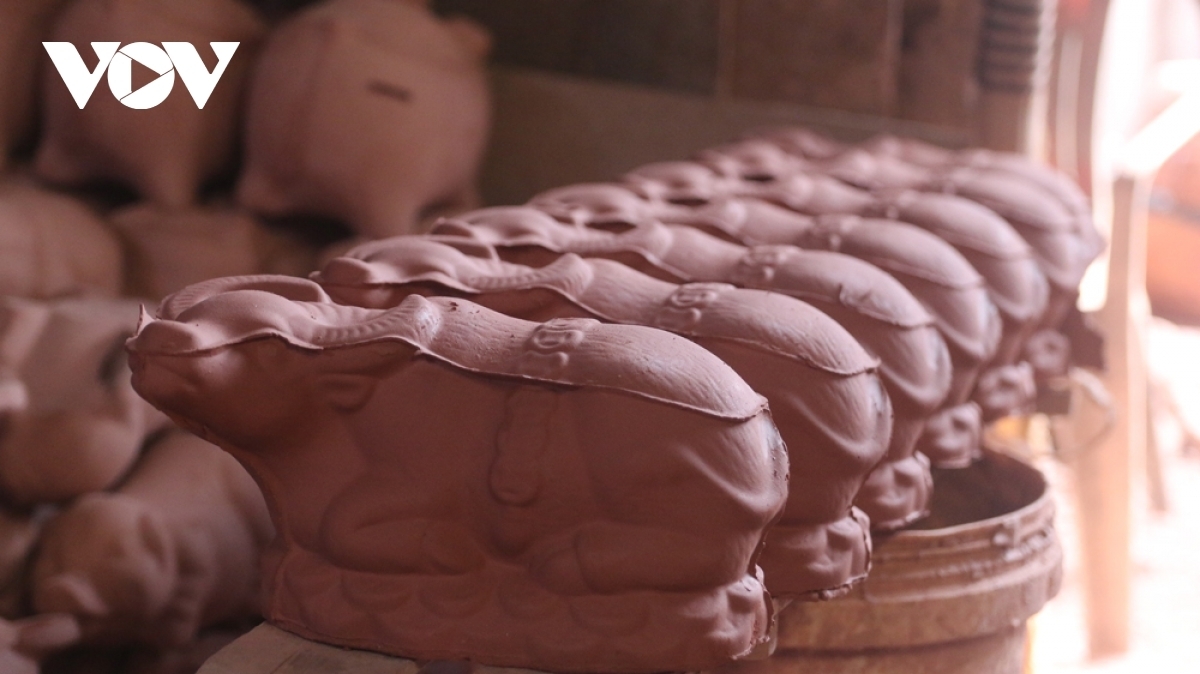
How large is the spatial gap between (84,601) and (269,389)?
18.1 inches

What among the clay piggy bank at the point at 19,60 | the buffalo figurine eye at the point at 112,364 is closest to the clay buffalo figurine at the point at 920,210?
the buffalo figurine eye at the point at 112,364

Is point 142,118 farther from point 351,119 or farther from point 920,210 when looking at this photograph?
point 920,210

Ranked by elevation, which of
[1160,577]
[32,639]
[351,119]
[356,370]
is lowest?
[1160,577]

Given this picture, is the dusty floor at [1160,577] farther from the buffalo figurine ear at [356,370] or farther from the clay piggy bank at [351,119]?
the buffalo figurine ear at [356,370]

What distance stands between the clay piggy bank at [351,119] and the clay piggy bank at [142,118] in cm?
7

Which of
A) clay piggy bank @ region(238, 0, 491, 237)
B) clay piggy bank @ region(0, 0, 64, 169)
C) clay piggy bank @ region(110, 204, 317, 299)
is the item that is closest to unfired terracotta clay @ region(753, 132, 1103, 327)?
clay piggy bank @ region(238, 0, 491, 237)

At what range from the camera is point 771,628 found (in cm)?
83

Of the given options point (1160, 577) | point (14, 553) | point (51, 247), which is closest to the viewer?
point (14, 553)

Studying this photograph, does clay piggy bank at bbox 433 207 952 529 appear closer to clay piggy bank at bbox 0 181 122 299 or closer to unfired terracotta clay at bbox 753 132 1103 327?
unfired terracotta clay at bbox 753 132 1103 327

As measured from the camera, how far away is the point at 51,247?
66.3 inches

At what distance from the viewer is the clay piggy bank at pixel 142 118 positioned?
175 centimetres

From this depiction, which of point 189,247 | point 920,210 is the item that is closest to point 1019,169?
point 920,210

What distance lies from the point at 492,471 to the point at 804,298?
0.38 m

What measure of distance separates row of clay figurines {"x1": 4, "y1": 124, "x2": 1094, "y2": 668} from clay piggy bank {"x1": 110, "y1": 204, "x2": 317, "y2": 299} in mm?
469
